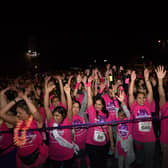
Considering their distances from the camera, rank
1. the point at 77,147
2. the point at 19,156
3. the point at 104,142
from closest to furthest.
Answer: the point at 19,156 < the point at 104,142 < the point at 77,147

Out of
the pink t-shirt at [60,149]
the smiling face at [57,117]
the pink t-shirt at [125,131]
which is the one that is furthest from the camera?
the pink t-shirt at [125,131]

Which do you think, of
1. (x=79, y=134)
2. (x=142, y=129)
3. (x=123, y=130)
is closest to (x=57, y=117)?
(x=79, y=134)

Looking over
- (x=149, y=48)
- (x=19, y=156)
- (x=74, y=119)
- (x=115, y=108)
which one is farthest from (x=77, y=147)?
(x=149, y=48)

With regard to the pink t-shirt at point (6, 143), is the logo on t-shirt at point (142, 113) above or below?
above

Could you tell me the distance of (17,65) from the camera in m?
35.3

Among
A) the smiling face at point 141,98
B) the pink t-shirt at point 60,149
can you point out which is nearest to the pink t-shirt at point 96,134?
the pink t-shirt at point 60,149

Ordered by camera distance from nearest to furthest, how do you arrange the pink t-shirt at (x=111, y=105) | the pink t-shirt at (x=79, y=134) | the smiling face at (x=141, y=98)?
the pink t-shirt at (x=79, y=134) → the smiling face at (x=141, y=98) → the pink t-shirt at (x=111, y=105)

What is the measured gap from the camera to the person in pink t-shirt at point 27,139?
250 centimetres

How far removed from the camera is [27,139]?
2.50m

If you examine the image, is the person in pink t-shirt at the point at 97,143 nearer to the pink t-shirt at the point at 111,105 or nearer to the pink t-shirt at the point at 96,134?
the pink t-shirt at the point at 96,134

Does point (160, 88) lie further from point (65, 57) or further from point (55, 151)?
point (65, 57)

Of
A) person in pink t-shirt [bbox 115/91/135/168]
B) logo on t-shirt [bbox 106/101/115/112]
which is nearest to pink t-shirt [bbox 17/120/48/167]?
person in pink t-shirt [bbox 115/91/135/168]

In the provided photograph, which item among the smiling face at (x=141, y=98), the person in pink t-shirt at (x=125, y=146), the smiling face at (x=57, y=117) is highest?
the smiling face at (x=141, y=98)

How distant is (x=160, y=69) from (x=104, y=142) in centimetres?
219
